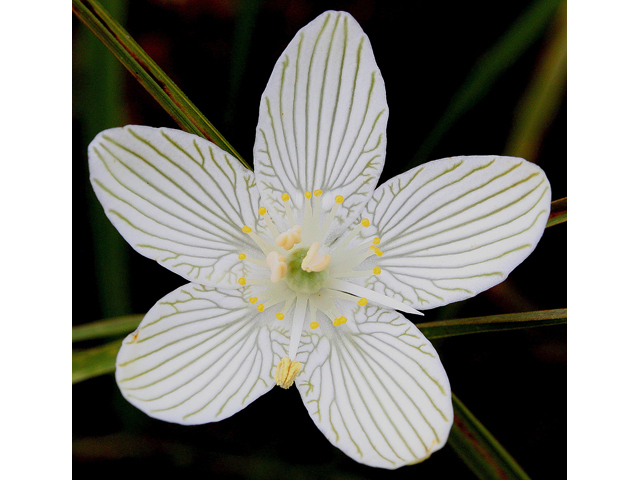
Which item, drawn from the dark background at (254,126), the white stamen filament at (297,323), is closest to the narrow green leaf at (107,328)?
the dark background at (254,126)

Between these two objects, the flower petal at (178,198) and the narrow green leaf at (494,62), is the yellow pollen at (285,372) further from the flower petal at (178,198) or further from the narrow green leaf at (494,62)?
the narrow green leaf at (494,62)

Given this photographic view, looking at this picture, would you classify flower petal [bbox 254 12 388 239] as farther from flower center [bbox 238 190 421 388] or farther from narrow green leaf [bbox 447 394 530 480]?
narrow green leaf [bbox 447 394 530 480]

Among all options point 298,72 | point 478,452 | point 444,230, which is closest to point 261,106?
point 298,72

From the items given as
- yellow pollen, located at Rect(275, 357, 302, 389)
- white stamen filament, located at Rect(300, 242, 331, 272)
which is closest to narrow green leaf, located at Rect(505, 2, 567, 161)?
white stamen filament, located at Rect(300, 242, 331, 272)

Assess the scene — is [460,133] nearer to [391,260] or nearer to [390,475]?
[391,260]

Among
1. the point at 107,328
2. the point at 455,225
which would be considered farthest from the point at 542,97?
the point at 107,328

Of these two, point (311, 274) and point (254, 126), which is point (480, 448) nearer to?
point (311, 274)
